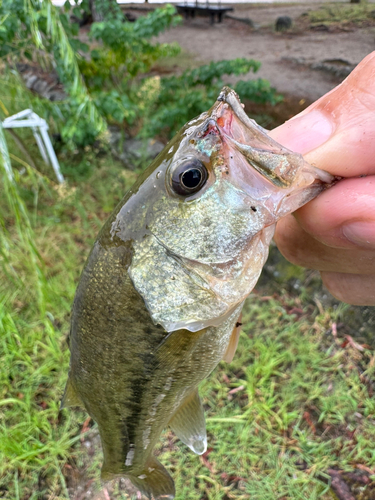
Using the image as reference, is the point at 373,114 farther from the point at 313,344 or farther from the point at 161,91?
the point at 161,91

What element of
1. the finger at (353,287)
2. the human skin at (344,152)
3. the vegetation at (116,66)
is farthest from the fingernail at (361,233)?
the vegetation at (116,66)

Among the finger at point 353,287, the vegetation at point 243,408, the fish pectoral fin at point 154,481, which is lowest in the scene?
the vegetation at point 243,408

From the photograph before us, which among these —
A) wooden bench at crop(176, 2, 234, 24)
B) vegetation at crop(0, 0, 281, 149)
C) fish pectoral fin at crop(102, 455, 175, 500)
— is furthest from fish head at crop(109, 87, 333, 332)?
wooden bench at crop(176, 2, 234, 24)

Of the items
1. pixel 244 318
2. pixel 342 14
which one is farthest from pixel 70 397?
pixel 342 14

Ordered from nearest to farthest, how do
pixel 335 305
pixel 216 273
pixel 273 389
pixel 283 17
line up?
pixel 216 273, pixel 273 389, pixel 335 305, pixel 283 17

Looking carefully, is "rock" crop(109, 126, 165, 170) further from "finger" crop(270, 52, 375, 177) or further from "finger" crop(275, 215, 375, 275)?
"finger" crop(270, 52, 375, 177)

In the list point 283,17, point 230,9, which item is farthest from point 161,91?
point 283,17

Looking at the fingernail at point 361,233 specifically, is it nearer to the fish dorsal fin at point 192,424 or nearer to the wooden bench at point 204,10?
the fish dorsal fin at point 192,424

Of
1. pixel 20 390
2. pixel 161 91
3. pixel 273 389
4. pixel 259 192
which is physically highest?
pixel 259 192
